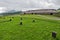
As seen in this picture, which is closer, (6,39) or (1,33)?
(6,39)

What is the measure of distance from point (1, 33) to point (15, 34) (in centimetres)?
362

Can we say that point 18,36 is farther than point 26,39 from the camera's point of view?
Yes

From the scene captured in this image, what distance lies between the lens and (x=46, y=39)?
3203 cm

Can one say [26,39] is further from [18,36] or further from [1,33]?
[1,33]

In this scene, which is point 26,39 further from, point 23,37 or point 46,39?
point 46,39

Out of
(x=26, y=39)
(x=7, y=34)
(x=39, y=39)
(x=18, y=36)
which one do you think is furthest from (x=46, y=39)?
(x=7, y=34)

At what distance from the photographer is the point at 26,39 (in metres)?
32.5

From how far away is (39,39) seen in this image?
32188 millimetres

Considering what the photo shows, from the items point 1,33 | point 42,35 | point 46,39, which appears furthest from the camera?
point 1,33

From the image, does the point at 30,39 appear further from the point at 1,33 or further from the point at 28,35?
the point at 1,33

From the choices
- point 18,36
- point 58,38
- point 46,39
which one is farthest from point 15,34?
point 58,38

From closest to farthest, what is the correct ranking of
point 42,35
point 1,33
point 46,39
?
point 46,39 < point 42,35 < point 1,33

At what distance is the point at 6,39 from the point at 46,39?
336 inches

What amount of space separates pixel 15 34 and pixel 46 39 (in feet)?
26.4
